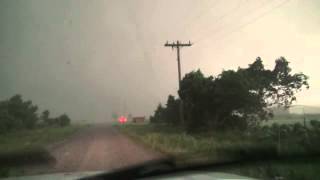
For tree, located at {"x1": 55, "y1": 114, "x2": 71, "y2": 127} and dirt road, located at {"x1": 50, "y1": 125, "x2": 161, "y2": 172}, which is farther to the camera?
tree, located at {"x1": 55, "y1": 114, "x2": 71, "y2": 127}

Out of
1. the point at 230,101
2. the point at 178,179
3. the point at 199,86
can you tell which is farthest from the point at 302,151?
the point at 199,86

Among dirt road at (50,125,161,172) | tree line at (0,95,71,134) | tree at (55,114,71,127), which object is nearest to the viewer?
dirt road at (50,125,161,172)

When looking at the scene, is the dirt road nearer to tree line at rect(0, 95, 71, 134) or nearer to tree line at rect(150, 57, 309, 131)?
tree line at rect(150, 57, 309, 131)

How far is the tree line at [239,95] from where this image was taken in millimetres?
40406

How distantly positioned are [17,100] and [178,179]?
4012 inches

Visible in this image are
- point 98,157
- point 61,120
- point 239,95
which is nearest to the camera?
point 98,157

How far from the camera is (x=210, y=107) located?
141ft

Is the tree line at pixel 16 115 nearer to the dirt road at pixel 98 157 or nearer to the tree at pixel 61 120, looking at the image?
the tree at pixel 61 120

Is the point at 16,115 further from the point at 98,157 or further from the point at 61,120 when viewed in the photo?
the point at 98,157

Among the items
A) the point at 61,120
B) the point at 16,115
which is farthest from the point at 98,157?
the point at 61,120

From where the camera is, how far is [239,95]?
39.9 meters

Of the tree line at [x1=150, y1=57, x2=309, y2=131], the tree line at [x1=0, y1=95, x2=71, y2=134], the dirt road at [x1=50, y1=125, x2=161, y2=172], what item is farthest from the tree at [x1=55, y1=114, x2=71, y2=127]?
the dirt road at [x1=50, y1=125, x2=161, y2=172]

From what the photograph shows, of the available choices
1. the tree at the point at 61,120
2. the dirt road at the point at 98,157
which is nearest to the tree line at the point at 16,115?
the tree at the point at 61,120

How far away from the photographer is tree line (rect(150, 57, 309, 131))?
4041cm
